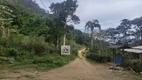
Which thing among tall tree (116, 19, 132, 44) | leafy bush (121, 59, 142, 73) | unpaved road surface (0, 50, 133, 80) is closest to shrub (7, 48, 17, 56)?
unpaved road surface (0, 50, 133, 80)

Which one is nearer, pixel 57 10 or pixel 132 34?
pixel 57 10

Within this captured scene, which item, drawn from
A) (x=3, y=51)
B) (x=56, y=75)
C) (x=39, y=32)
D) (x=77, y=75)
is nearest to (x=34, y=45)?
(x=3, y=51)

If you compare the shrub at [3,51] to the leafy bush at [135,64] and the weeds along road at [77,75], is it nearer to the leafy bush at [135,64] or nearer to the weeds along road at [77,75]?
the weeds along road at [77,75]

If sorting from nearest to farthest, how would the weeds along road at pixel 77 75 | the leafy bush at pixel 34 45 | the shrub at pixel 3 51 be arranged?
the weeds along road at pixel 77 75, the shrub at pixel 3 51, the leafy bush at pixel 34 45

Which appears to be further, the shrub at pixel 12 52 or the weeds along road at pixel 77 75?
the shrub at pixel 12 52

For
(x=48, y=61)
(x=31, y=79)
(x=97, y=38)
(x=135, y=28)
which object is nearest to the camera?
(x=31, y=79)

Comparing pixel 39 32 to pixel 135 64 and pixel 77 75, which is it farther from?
pixel 77 75

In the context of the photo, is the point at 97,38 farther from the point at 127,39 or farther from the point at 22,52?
the point at 22,52

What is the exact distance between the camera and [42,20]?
101ft

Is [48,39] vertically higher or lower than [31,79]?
higher

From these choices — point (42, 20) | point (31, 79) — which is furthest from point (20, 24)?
point (31, 79)

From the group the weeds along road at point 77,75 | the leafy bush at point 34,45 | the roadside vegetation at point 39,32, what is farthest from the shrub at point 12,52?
the weeds along road at point 77,75

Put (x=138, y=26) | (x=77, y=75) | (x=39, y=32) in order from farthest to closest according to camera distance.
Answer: (x=138, y=26) < (x=39, y=32) < (x=77, y=75)

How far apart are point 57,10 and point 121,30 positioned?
71.2 feet
